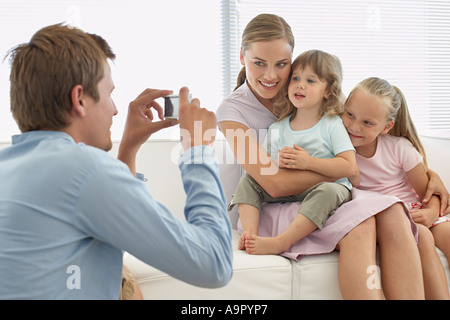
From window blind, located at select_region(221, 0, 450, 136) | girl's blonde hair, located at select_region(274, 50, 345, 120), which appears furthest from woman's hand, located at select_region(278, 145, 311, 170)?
window blind, located at select_region(221, 0, 450, 136)

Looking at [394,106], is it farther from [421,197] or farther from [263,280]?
[263,280]

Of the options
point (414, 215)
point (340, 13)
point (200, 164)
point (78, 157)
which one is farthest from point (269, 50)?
point (340, 13)

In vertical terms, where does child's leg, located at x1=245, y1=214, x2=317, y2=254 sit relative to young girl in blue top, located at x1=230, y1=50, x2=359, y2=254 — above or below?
below

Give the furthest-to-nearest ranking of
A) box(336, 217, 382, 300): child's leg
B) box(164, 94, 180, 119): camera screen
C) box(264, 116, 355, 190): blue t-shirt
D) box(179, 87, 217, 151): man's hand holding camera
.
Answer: box(264, 116, 355, 190): blue t-shirt < box(336, 217, 382, 300): child's leg < box(164, 94, 180, 119): camera screen < box(179, 87, 217, 151): man's hand holding camera

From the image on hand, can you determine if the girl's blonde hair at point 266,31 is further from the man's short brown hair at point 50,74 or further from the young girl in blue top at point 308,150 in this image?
the man's short brown hair at point 50,74

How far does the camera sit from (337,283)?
59.5 inches

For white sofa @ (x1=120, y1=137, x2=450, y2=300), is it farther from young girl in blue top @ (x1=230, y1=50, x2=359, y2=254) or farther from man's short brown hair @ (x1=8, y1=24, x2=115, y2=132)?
man's short brown hair @ (x1=8, y1=24, x2=115, y2=132)

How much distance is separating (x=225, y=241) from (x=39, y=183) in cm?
32

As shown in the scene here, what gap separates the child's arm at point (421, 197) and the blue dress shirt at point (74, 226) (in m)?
1.12

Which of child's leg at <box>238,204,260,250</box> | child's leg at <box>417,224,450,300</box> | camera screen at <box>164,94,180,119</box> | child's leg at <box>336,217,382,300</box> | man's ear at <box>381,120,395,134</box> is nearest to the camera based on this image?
camera screen at <box>164,94,180,119</box>

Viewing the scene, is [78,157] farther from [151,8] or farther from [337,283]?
[151,8]

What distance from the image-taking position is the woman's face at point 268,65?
1.77 m

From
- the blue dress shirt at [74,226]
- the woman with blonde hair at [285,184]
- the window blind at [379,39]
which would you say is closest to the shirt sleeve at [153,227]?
the blue dress shirt at [74,226]

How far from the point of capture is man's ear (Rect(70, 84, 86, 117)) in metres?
0.84
